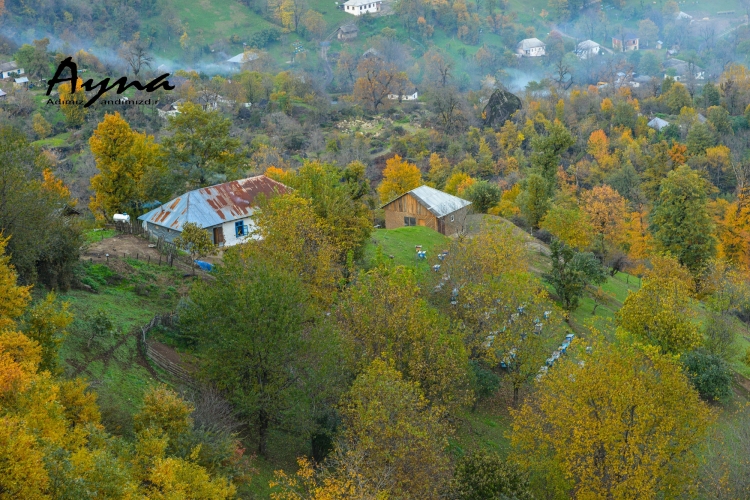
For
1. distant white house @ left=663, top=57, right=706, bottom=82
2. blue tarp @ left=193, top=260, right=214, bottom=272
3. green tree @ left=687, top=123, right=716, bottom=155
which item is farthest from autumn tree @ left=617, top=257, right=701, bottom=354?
distant white house @ left=663, top=57, right=706, bottom=82

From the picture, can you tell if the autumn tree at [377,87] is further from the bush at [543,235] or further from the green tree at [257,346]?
the green tree at [257,346]

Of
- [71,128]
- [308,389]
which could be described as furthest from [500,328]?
[71,128]

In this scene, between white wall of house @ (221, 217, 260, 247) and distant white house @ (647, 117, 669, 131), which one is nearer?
white wall of house @ (221, 217, 260, 247)

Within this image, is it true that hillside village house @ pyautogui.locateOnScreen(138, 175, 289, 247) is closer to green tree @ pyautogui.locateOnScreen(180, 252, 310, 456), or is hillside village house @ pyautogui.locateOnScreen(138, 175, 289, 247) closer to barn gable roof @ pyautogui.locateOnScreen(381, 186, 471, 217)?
barn gable roof @ pyautogui.locateOnScreen(381, 186, 471, 217)

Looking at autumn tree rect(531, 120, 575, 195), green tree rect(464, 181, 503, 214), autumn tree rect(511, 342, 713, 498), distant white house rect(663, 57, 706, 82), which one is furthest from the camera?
distant white house rect(663, 57, 706, 82)

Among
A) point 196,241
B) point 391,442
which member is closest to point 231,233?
point 196,241

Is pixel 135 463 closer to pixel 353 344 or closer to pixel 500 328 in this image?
pixel 353 344

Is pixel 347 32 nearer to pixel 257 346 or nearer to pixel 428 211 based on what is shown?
pixel 428 211
